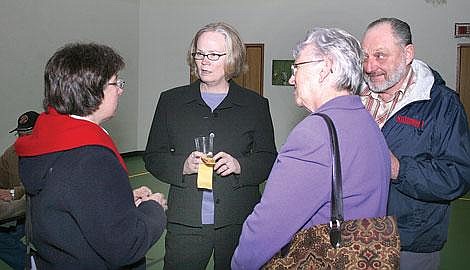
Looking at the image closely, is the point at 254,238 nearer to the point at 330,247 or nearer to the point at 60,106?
the point at 330,247

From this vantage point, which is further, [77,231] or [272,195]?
[77,231]

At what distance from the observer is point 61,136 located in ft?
5.97

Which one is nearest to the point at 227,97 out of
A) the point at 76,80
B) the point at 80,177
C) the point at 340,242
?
the point at 76,80

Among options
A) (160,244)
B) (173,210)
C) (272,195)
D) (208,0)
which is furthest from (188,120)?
(208,0)

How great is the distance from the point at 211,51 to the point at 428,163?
1.13m

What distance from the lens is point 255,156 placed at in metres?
2.75

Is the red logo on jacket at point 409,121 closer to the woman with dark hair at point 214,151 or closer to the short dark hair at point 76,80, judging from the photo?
the woman with dark hair at point 214,151

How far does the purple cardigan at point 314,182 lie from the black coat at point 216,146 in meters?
0.88

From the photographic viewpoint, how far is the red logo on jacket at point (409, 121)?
2352 millimetres

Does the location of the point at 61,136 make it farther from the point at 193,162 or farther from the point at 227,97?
the point at 227,97

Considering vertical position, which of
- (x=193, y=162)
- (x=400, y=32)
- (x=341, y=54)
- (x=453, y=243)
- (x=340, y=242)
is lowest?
(x=453, y=243)

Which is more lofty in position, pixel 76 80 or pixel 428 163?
pixel 76 80

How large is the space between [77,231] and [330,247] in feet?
2.74

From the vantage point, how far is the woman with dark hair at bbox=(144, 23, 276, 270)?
2.65m
